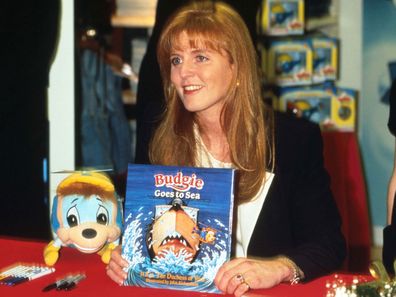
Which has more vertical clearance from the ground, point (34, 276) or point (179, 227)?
point (179, 227)

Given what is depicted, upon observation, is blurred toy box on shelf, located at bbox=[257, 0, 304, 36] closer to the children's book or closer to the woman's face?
the woman's face

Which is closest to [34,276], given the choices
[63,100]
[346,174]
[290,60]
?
[346,174]

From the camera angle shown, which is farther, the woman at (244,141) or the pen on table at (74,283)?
the woman at (244,141)

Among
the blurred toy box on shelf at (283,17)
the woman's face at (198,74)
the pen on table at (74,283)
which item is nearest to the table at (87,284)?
the pen on table at (74,283)

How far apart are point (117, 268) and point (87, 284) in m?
0.07

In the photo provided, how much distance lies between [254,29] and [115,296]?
143 centimetres

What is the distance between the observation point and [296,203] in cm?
171

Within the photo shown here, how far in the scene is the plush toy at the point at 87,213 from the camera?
4.91ft

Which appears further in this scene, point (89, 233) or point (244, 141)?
point (244, 141)

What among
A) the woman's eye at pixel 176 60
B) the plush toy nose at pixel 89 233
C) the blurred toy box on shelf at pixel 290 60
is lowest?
the plush toy nose at pixel 89 233

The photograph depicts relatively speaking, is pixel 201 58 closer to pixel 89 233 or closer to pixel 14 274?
pixel 89 233

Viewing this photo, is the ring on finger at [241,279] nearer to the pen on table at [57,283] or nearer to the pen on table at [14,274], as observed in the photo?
the pen on table at [57,283]

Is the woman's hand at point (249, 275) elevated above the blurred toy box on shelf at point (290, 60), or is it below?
below

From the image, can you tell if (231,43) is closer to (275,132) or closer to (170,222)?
(275,132)
